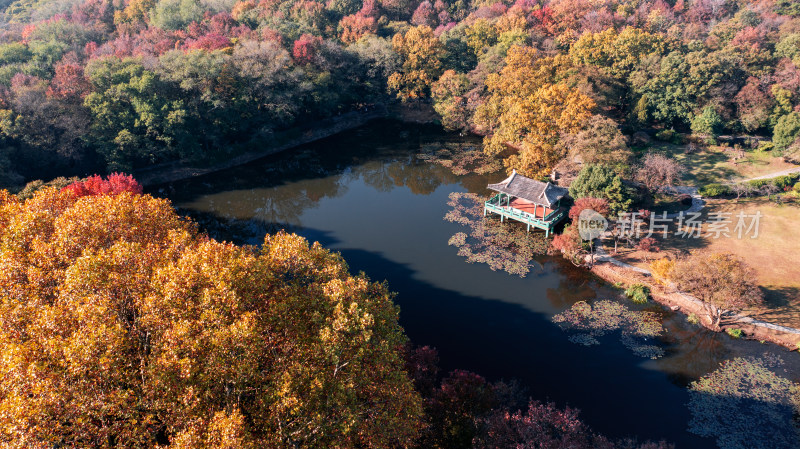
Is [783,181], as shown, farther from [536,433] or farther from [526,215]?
[536,433]

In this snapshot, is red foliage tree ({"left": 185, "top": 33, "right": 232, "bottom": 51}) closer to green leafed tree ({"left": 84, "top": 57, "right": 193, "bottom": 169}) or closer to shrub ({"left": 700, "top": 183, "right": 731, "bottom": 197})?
green leafed tree ({"left": 84, "top": 57, "right": 193, "bottom": 169})

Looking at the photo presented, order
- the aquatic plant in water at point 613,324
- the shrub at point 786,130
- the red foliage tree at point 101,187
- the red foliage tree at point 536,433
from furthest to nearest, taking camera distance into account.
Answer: the shrub at point 786,130 < the red foliage tree at point 101,187 < the aquatic plant in water at point 613,324 < the red foliage tree at point 536,433

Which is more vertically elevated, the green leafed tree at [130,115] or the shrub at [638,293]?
the green leafed tree at [130,115]

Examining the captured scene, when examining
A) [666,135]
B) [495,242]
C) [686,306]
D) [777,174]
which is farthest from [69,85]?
[777,174]

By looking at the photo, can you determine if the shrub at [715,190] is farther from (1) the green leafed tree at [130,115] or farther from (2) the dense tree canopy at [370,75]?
(1) the green leafed tree at [130,115]

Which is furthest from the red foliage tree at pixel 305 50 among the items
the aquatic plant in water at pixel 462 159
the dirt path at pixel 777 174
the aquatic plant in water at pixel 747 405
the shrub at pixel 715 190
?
the aquatic plant in water at pixel 747 405

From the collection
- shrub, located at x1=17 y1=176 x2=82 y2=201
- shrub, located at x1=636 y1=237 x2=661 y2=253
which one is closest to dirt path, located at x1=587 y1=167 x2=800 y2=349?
shrub, located at x1=636 y1=237 x2=661 y2=253
